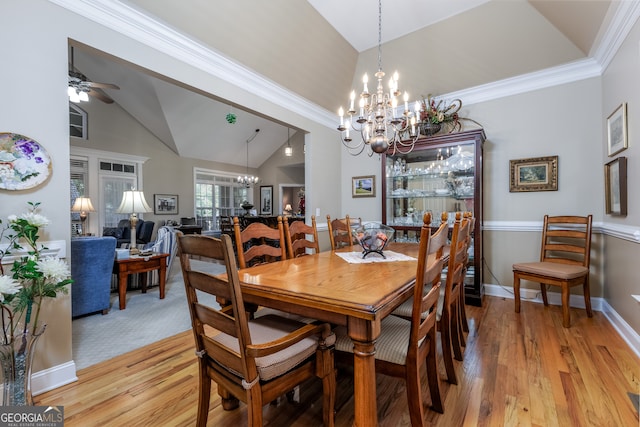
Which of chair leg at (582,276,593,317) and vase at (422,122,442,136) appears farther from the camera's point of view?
vase at (422,122,442,136)

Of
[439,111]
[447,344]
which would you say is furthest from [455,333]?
[439,111]

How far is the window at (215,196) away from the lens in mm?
8164

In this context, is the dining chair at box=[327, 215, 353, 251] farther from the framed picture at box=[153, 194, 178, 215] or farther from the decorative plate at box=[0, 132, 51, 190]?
the framed picture at box=[153, 194, 178, 215]

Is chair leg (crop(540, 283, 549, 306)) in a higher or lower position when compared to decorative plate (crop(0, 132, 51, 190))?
lower

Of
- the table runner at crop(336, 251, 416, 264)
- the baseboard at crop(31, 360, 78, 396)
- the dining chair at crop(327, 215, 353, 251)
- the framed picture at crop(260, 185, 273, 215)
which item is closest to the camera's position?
the baseboard at crop(31, 360, 78, 396)

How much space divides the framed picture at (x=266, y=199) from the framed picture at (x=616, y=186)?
318 inches

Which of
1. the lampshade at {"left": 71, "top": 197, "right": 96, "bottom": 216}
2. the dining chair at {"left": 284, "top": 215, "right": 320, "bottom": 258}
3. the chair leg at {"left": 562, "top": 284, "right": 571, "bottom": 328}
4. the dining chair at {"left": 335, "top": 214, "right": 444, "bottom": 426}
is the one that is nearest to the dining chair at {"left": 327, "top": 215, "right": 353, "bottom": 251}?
the dining chair at {"left": 284, "top": 215, "right": 320, "bottom": 258}

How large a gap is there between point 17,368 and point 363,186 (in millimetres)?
3900

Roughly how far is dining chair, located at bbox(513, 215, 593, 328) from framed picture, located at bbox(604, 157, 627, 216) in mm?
268

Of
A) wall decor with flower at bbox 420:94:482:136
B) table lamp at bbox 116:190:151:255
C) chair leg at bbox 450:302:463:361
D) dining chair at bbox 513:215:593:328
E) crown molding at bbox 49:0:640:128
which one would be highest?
crown molding at bbox 49:0:640:128

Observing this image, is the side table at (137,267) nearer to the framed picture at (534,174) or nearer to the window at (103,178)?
the window at (103,178)

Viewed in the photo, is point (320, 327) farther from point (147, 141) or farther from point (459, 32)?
point (147, 141)

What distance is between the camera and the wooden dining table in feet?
3.50

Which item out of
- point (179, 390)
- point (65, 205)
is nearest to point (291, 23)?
point (65, 205)
